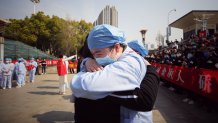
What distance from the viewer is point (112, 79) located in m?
1.32

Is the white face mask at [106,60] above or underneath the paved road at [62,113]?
above

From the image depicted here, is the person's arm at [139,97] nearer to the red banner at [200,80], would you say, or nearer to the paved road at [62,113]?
the paved road at [62,113]

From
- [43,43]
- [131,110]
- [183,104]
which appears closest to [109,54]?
[131,110]

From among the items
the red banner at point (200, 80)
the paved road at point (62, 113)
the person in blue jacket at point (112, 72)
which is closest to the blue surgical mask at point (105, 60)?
the person in blue jacket at point (112, 72)

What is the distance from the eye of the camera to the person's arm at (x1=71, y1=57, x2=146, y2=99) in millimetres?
1322

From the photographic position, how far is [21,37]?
4644cm

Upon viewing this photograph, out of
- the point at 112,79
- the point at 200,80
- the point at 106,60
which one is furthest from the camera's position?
the point at 200,80

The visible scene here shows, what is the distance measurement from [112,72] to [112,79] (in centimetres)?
4

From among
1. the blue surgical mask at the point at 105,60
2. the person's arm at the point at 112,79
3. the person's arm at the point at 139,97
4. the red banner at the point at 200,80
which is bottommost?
the red banner at the point at 200,80

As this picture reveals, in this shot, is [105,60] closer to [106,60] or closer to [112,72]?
[106,60]

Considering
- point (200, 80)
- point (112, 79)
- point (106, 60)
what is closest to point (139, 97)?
point (112, 79)

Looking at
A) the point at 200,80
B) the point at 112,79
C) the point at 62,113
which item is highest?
the point at 112,79

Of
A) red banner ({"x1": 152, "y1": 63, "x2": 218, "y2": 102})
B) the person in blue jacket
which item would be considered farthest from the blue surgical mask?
red banner ({"x1": 152, "y1": 63, "x2": 218, "y2": 102})

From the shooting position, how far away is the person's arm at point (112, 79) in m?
1.32
